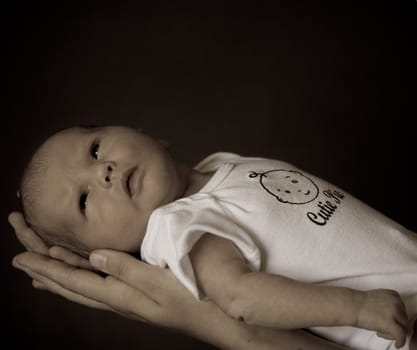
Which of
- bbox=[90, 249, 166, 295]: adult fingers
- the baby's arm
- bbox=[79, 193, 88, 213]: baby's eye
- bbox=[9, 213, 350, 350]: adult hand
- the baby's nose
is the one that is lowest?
bbox=[9, 213, 350, 350]: adult hand

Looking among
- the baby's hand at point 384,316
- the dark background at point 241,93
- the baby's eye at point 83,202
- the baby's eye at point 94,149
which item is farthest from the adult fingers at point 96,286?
the dark background at point 241,93

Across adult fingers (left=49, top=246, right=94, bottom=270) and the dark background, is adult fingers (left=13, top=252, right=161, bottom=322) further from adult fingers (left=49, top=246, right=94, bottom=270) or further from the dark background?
the dark background

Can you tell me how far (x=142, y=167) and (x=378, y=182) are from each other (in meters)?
1.13

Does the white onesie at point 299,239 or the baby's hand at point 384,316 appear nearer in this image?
the baby's hand at point 384,316

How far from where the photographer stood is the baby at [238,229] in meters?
0.77

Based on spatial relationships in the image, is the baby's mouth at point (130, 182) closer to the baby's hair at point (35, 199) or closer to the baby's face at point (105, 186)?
the baby's face at point (105, 186)

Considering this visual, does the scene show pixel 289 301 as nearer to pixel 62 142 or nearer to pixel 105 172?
pixel 105 172

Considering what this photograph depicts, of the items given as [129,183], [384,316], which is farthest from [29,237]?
[384,316]

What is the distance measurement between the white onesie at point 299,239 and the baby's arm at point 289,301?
0.12ft

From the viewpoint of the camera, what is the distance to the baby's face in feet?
3.09

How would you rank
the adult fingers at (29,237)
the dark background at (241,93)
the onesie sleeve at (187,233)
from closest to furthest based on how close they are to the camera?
1. the onesie sleeve at (187,233)
2. the adult fingers at (29,237)
3. the dark background at (241,93)

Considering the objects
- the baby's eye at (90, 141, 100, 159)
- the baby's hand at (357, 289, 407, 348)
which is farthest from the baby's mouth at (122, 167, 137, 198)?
the baby's hand at (357, 289, 407, 348)

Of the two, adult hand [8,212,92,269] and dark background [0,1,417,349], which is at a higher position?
dark background [0,1,417,349]

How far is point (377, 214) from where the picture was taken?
1.00 m
